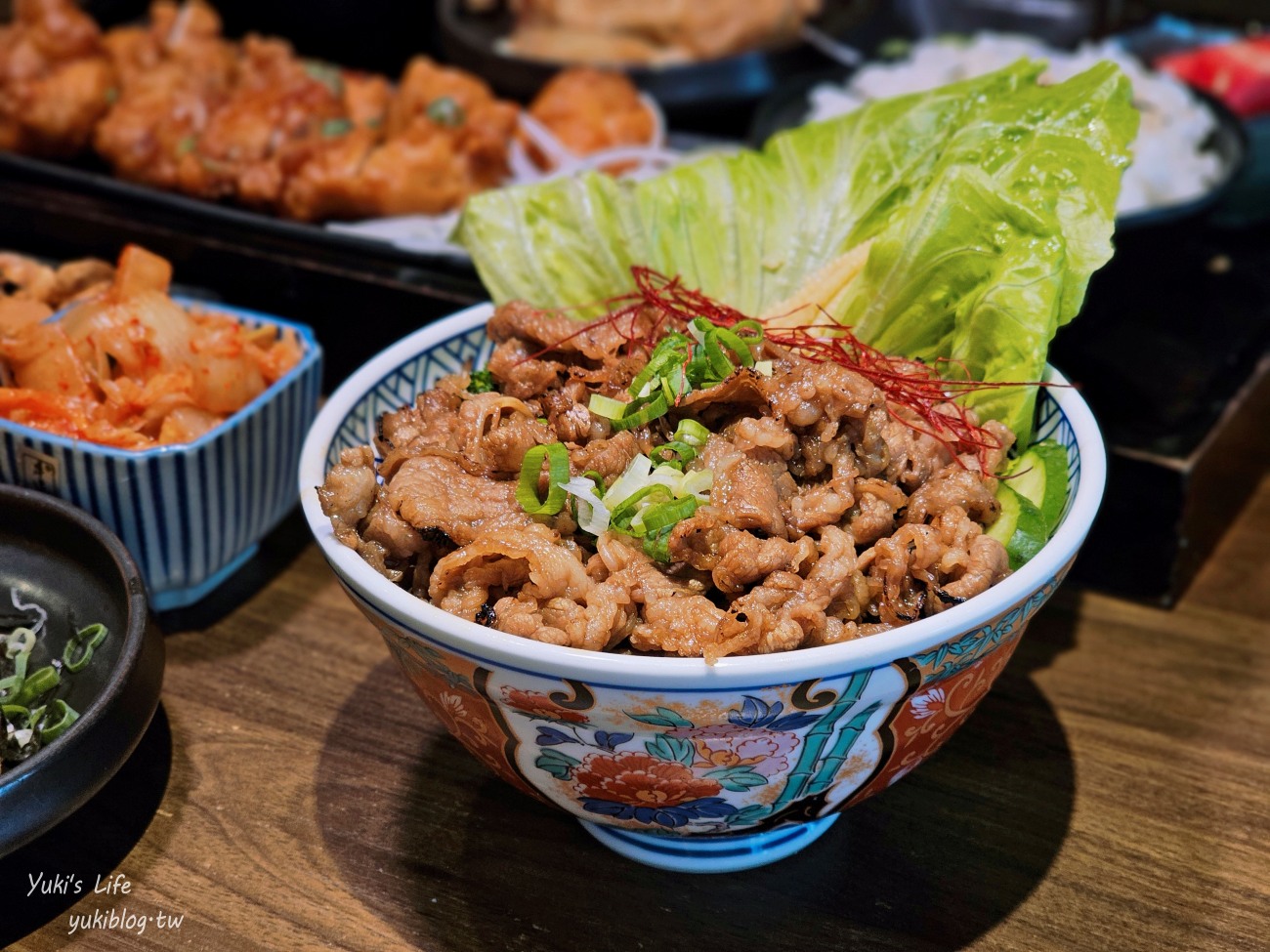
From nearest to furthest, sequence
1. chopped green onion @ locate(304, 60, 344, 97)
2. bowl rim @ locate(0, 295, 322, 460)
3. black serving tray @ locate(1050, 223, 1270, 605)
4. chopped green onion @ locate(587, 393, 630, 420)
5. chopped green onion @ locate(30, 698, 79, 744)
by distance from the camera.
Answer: chopped green onion @ locate(587, 393, 630, 420), chopped green onion @ locate(30, 698, 79, 744), bowl rim @ locate(0, 295, 322, 460), black serving tray @ locate(1050, 223, 1270, 605), chopped green onion @ locate(304, 60, 344, 97)

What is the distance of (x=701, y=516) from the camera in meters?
1.42

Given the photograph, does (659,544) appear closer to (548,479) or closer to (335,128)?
(548,479)

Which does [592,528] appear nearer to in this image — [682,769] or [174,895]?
[682,769]

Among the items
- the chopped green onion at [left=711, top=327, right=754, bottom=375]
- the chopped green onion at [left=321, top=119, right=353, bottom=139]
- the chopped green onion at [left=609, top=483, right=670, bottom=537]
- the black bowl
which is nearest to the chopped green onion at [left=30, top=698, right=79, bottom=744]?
the black bowl

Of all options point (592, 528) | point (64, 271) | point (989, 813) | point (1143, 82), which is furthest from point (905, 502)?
point (1143, 82)

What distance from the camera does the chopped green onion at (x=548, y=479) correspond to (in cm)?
148

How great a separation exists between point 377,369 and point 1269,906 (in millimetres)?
1470

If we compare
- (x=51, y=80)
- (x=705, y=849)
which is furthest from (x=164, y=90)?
(x=705, y=849)

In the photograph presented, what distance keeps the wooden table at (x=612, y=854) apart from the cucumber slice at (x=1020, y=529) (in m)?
0.48

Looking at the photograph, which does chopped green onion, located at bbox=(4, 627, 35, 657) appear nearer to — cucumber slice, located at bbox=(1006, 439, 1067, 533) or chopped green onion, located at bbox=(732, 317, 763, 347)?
chopped green onion, located at bbox=(732, 317, 763, 347)

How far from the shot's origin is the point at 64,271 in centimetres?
238

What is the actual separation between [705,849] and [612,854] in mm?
141

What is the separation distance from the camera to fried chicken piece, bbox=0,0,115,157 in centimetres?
311

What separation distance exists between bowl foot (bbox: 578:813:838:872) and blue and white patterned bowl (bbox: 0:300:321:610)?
35.4 inches
